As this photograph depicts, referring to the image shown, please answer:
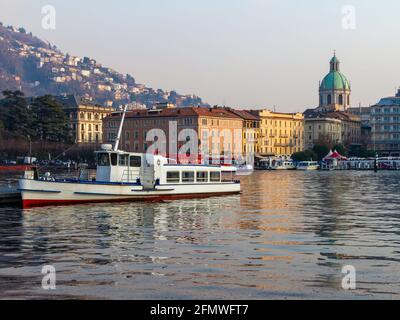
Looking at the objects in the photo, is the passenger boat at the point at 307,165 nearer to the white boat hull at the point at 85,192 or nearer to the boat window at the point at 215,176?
the boat window at the point at 215,176

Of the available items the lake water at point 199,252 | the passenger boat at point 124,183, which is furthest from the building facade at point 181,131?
the lake water at point 199,252

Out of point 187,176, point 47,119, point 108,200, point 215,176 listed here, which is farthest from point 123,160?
point 47,119

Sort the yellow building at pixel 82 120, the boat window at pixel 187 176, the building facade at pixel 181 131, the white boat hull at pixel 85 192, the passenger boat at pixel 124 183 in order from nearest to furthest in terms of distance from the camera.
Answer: the white boat hull at pixel 85 192, the passenger boat at pixel 124 183, the boat window at pixel 187 176, the building facade at pixel 181 131, the yellow building at pixel 82 120

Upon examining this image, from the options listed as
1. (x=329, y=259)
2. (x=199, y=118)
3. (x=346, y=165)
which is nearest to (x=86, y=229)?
(x=329, y=259)

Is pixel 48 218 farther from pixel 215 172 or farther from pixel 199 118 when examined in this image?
pixel 199 118

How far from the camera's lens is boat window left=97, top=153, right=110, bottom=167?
4716cm

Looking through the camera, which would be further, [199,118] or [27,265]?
[199,118]

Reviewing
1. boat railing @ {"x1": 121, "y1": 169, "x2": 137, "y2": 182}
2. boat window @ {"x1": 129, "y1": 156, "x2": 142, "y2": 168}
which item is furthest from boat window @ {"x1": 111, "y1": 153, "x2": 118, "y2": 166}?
boat window @ {"x1": 129, "y1": 156, "x2": 142, "y2": 168}

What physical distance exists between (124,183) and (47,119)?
10931cm

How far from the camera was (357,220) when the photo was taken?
3572 cm

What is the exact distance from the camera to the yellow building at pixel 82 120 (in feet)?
632

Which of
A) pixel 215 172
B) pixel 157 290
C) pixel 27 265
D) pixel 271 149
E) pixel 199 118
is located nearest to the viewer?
pixel 157 290

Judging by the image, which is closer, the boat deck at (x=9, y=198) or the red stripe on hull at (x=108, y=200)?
the red stripe on hull at (x=108, y=200)

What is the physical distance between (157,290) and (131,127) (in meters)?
150
